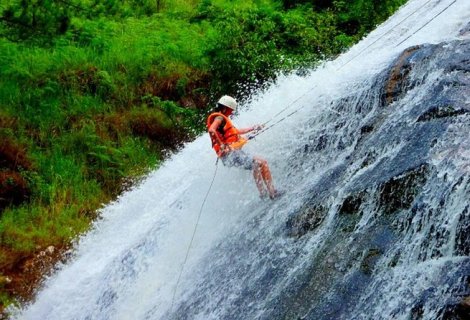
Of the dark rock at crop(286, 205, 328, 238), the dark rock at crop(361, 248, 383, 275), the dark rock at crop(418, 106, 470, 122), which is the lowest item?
the dark rock at crop(361, 248, 383, 275)

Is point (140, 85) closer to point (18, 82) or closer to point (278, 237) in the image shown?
point (18, 82)

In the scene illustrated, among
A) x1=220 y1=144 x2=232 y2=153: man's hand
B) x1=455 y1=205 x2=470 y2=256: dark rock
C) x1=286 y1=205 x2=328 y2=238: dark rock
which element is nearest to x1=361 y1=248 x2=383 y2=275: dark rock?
x1=455 y1=205 x2=470 y2=256: dark rock

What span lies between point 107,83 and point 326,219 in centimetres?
887

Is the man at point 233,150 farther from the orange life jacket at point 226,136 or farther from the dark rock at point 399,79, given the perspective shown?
the dark rock at point 399,79

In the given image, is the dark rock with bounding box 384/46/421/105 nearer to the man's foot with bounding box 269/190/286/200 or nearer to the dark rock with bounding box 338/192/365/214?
the man's foot with bounding box 269/190/286/200

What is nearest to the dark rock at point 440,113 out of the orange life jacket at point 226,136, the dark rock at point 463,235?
the dark rock at point 463,235

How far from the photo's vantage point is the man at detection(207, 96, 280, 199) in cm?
774

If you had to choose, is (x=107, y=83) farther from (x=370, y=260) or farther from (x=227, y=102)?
(x=370, y=260)

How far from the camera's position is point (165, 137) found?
42.9ft

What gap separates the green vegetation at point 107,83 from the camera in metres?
10.1

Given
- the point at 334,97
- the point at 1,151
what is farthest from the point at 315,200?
the point at 1,151

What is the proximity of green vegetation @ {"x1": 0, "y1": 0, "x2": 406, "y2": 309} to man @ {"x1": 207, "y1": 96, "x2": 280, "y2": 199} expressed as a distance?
355 cm

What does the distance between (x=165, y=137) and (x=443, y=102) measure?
7492 mm

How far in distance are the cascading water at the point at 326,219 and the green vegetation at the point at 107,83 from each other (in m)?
1.05
